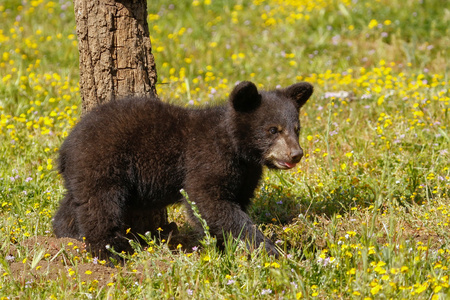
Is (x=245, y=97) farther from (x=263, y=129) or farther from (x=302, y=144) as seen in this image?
→ (x=302, y=144)

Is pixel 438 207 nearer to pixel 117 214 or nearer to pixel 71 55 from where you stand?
pixel 117 214

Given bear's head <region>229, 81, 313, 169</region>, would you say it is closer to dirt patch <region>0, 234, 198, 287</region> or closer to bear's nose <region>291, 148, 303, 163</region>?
bear's nose <region>291, 148, 303, 163</region>

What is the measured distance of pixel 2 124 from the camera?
723 cm

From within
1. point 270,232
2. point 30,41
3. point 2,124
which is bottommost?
point 270,232

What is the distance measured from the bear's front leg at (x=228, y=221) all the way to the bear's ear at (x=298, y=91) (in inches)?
44.4

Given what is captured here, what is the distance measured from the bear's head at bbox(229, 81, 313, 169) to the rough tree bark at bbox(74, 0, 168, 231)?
3.20 ft

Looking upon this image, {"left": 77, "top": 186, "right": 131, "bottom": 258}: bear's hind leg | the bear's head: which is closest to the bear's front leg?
the bear's head

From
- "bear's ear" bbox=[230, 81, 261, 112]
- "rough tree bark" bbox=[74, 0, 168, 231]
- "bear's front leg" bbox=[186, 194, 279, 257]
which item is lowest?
"bear's front leg" bbox=[186, 194, 279, 257]

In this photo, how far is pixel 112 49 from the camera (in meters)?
5.43

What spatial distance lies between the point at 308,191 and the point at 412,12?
6.28 metres

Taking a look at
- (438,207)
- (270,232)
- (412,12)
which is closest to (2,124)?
(270,232)

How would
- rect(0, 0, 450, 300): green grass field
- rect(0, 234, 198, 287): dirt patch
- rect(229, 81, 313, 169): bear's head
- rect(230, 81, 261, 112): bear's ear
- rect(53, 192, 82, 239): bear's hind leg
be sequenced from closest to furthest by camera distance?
rect(0, 0, 450, 300): green grass field
rect(0, 234, 198, 287): dirt patch
rect(230, 81, 261, 112): bear's ear
rect(229, 81, 313, 169): bear's head
rect(53, 192, 82, 239): bear's hind leg

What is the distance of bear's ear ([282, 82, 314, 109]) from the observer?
17.6 feet

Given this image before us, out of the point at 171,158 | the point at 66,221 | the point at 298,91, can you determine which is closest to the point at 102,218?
Result: the point at 66,221
